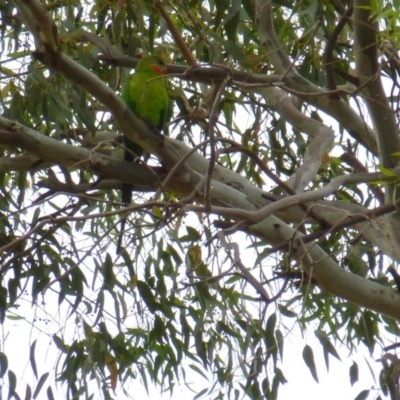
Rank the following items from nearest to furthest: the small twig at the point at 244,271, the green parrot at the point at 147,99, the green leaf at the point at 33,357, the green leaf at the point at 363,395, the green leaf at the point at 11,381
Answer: the small twig at the point at 244,271 < the green leaf at the point at 363,395 < the green leaf at the point at 33,357 < the green leaf at the point at 11,381 < the green parrot at the point at 147,99

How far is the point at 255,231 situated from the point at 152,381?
1.13 meters

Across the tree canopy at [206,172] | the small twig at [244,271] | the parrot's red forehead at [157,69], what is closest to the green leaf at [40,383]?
the tree canopy at [206,172]

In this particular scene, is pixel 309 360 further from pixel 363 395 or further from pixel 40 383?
pixel 40 383

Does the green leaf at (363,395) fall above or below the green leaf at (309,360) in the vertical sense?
below

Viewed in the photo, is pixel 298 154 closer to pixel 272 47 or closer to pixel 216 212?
pixel 272 47

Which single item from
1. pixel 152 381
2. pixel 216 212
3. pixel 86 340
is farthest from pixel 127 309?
pixel 216 212

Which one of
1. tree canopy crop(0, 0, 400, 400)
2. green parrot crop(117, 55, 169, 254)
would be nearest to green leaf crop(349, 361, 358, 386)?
tree canopy crop(0, 0, 400, 400)

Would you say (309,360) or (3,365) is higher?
(3,365)

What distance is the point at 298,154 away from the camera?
353cm

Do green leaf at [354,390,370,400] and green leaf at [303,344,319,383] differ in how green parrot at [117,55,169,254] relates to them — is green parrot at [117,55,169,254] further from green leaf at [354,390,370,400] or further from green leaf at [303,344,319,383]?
green leaf at [354,390,370,400]

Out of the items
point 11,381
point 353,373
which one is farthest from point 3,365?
point 353,373

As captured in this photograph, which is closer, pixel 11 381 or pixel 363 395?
pixel 363 395

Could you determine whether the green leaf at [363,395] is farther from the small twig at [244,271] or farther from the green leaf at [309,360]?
the small twig at [244,271]

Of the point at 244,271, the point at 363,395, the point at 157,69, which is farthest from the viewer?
the point at 157,69
